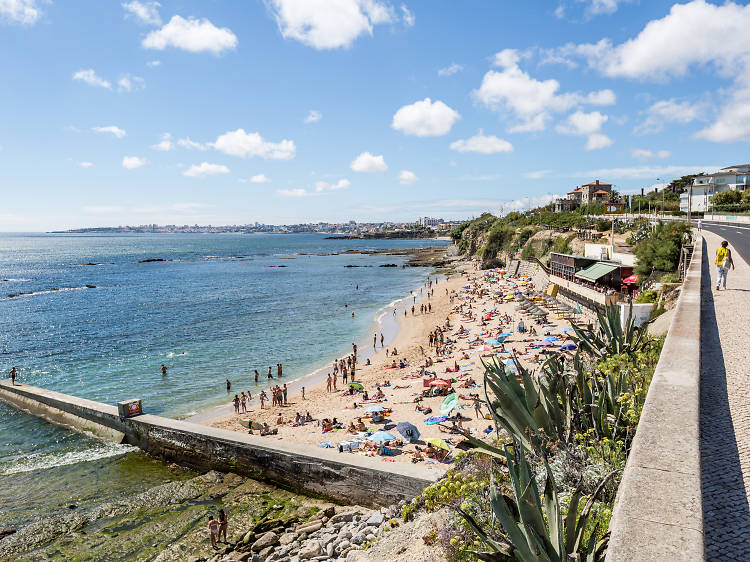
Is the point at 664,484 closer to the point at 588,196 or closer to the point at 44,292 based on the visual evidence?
the point at 44,292

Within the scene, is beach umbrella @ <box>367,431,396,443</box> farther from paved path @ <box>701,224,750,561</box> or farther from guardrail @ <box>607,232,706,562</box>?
guardrail @ <box>607,232,706,562</box>

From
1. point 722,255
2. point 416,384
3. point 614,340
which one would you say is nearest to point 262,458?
point 614,340

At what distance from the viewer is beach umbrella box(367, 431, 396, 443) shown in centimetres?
1587

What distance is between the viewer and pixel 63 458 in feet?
55.1

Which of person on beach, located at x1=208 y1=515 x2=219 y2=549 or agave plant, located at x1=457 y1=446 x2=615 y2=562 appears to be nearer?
agave plant, located at x1=457 y1=446 x2=615 y2=562

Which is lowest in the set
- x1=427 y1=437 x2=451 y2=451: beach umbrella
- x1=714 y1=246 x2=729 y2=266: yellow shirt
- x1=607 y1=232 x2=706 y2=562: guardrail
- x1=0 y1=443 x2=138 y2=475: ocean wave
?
x1=0 y1=443 x2=138 y2=475: ocean wave

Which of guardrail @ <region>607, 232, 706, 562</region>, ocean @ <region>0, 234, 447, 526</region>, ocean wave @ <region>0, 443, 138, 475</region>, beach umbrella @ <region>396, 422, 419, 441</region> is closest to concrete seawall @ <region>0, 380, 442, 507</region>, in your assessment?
ocean wave @ <region>0, 443, 138, 475</region>

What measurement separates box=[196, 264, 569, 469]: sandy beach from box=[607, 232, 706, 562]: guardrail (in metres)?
4.00

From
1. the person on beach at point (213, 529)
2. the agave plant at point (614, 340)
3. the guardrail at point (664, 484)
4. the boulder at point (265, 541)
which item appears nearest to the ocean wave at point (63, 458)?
the person on beach at point (213, 529)

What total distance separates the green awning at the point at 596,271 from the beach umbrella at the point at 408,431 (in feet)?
62.6

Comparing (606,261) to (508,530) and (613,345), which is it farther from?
(508,530)

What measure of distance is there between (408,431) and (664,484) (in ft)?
44.2

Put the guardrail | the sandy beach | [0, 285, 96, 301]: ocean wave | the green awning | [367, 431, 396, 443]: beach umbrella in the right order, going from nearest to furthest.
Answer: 1. the guardrail
2. [367, 431, 396, 443]: beach umbrella
3. the sandy beach
4. the green awning
5. [0, 285, 96, 301]: ocean wave

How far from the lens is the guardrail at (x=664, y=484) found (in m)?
3.01
